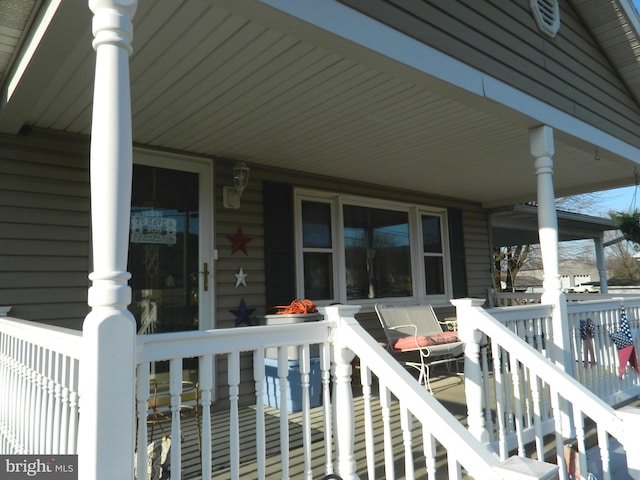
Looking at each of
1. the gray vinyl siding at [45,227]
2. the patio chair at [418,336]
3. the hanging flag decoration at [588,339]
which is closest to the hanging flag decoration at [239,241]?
the gray vinyl siding at [45,227]

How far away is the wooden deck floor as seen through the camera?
2.62 meters

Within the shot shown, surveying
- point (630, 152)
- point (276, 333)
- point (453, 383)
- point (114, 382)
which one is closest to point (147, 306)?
point (276, 333)

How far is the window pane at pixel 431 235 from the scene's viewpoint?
6328 millimetres

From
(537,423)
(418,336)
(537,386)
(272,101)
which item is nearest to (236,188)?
(272,101)

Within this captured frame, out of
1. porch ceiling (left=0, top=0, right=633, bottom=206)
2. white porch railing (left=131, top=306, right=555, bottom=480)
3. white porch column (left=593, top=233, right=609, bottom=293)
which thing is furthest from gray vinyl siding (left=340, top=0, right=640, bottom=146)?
white porch column (left=593, top=233, right=609, bottom=293)

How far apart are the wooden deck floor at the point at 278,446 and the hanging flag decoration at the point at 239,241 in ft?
4.59

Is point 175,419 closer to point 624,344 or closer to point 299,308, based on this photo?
point 299,308

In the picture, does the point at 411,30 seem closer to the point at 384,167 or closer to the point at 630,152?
the point at 384,167

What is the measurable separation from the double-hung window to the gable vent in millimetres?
2521

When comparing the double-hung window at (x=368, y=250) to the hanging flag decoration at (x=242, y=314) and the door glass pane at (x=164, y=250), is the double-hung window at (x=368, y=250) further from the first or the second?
the door glass pane at (x=164, y=250)

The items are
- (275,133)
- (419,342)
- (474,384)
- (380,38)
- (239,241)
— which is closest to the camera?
(380,38)

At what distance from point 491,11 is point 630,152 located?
2545mm

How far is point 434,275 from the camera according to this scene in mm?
6418

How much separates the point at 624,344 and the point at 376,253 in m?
2.70
